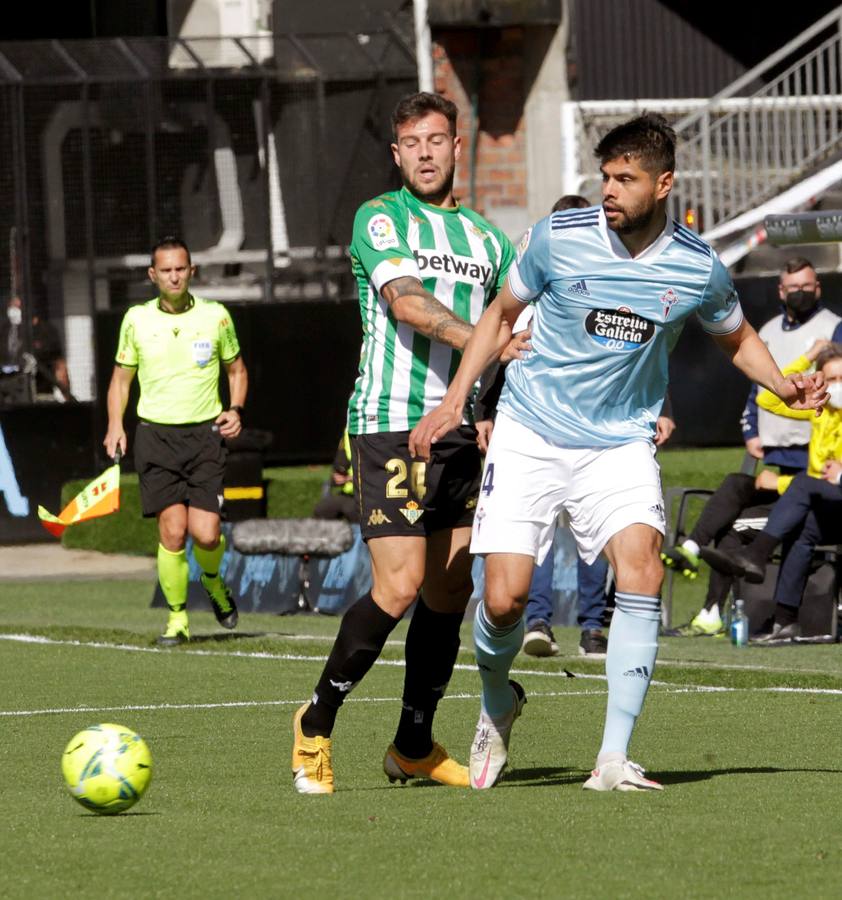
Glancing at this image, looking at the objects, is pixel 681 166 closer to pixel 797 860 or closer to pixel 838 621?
pixel 838 621

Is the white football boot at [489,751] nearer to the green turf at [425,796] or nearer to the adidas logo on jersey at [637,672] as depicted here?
the green turf at [425,796]

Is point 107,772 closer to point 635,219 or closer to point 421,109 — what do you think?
point 635,219

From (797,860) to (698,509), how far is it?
33.2 ft

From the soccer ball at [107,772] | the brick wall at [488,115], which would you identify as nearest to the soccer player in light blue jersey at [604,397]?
the soccer ball at [107,772]

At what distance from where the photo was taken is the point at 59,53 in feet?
65.6

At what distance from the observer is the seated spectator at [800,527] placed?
1179 cm

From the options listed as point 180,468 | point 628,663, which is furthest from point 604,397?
point 180,468

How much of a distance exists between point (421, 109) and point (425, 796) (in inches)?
86.9

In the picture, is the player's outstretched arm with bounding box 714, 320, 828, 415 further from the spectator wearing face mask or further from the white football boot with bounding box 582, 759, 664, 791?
the spectator wearing face mask

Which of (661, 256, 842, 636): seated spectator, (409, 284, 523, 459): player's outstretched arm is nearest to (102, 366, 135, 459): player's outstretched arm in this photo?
(661, 256, 842, 636): seated spectator

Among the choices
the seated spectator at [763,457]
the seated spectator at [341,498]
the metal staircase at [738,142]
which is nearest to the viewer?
the seated spectator at [763,457]

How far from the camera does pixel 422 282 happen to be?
674 cm

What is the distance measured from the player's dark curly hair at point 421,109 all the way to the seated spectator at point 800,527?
17.9ft

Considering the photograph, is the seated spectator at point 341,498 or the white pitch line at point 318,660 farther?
the seated spectator at point 341,498
